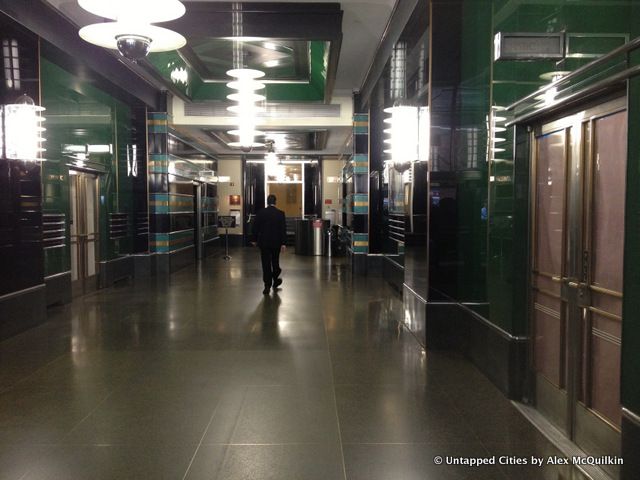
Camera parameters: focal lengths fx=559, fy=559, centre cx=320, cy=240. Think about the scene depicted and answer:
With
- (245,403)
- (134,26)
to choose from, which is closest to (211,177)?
(134,26)

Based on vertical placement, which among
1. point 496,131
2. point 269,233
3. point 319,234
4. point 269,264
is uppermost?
point 496,131

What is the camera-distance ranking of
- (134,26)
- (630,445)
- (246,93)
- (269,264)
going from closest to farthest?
(630,445), (134,26), (246,93), (269,264)

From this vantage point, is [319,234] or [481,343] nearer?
[481,343]

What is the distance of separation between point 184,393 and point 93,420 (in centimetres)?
68

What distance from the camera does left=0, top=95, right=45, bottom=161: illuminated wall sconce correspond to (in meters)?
A: 5.74

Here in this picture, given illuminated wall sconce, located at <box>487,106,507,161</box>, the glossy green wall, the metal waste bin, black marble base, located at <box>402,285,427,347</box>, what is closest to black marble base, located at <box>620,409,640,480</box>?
illuminated wall sconce, located at <box>487,106,507,161</box>

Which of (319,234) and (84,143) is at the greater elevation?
(84,143)

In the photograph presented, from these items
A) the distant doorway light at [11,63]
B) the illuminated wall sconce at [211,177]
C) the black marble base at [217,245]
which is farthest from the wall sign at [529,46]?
the black marble base at [217,245]

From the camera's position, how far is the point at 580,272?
3.12 m

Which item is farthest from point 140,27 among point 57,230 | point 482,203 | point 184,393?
point 57,230

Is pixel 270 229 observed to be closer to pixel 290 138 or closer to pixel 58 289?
pixel 58 289

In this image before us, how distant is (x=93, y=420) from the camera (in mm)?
3504

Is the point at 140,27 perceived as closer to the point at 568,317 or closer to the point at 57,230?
the point at 568,317

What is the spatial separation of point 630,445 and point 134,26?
159 inches
